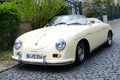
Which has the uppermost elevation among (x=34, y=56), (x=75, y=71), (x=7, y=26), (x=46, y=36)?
(x=7, y=26)

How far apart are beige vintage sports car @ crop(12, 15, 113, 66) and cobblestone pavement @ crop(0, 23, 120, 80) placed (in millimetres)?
262

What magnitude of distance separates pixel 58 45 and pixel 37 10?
5144mm

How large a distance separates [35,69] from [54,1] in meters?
5.44

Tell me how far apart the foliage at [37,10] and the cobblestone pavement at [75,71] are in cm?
438

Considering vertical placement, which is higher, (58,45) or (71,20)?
(71,20)

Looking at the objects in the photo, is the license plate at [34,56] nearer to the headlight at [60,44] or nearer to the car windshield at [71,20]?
the headlight at [60,44]

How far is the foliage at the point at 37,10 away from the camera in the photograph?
10914mm

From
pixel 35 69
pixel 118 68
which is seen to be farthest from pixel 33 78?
pixel 118 68

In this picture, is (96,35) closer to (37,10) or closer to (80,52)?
(80,52)

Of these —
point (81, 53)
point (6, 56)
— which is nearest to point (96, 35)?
point (81, 53)

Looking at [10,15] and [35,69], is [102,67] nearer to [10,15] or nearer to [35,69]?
[35,69]

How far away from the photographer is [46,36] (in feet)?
22.0

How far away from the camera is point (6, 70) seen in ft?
22.2

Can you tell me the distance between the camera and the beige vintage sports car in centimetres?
613
